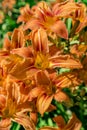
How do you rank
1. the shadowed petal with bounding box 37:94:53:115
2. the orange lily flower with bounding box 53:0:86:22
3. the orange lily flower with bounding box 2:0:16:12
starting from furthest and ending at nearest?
the orange lily flower with bounding box 2:0:16:12 < the orange lily flower with bounding box 53:0:86:22 < the shadowed petal with bounding box 37:94:53:115

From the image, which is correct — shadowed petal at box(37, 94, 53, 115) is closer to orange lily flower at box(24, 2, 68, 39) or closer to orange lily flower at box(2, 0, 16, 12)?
orange lily flower at box(24, 2, 68, 39)

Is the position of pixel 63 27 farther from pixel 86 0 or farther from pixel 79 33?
pixel 86 0

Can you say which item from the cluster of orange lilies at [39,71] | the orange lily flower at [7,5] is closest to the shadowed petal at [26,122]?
the cluster of orange lilies at [39,71]

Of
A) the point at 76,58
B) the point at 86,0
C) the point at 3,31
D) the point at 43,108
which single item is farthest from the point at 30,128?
the point at 3,31

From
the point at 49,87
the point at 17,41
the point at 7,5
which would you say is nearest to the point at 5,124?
the point at 49,87

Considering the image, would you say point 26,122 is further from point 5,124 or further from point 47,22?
point 47,22

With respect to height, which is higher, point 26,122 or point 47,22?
point 47,22

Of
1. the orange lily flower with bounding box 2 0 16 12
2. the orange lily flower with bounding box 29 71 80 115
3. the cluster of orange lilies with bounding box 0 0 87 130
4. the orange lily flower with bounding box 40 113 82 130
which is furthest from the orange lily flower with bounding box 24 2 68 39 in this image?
the orange lily flower with bounding box 2 0 16 12

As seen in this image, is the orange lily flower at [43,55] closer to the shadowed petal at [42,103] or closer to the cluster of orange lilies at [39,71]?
the cluster of orange lilies at [39,71]
